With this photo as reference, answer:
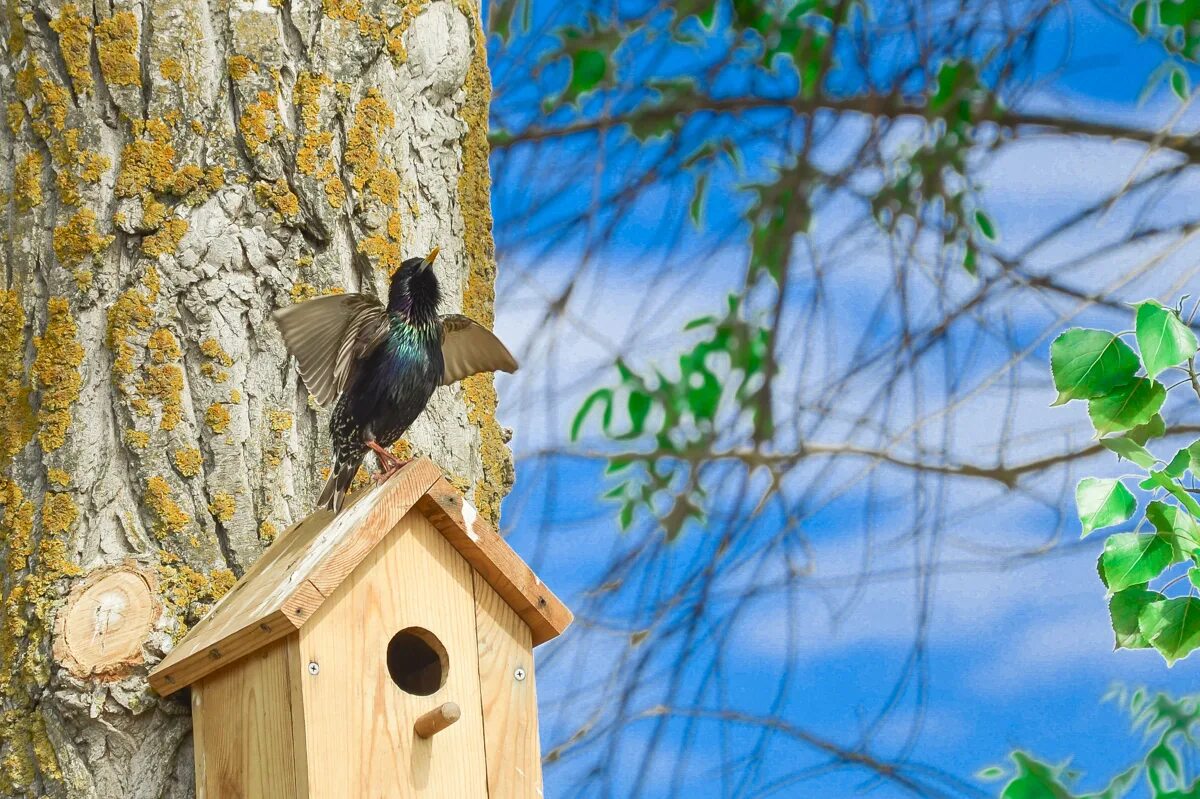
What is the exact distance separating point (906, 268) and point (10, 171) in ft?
8.76

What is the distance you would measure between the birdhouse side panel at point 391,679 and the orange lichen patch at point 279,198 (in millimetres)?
641

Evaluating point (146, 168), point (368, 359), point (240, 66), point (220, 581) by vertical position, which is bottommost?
point (220, 581)

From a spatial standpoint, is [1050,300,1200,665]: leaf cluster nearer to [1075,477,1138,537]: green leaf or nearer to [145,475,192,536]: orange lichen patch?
[1075,477,1138,537]: green leaf

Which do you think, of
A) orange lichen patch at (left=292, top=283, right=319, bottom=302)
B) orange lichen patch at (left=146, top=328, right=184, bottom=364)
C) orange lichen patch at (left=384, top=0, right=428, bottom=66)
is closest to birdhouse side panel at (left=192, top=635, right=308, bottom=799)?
orange lichen patch at (left=146, top=328, right=184, bottom=364)

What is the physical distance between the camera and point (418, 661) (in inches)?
72.5

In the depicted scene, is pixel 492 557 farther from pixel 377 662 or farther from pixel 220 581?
pixel 220 581

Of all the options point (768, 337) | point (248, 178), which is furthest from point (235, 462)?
point (768, 337)

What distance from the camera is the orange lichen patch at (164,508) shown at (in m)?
1.95

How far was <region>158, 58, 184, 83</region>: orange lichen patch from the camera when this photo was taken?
2.11 metres

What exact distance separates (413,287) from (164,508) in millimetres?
481

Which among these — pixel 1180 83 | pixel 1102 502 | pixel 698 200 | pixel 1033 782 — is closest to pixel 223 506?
pixel 1102 502

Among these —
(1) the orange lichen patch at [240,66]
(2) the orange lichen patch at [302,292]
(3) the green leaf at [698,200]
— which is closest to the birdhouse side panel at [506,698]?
(2) the orange lichen patch at [302,292]

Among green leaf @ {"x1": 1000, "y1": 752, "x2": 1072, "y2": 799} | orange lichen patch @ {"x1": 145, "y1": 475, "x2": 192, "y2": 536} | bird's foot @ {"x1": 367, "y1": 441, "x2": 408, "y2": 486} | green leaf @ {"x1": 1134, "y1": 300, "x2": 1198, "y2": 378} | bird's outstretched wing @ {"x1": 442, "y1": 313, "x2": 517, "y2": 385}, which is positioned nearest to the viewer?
green leaf @ {"x1": 1134, "y1": 300, "x2": 1198, "y2": 378}

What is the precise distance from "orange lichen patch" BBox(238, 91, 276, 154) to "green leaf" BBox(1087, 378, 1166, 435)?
129 centimetres
